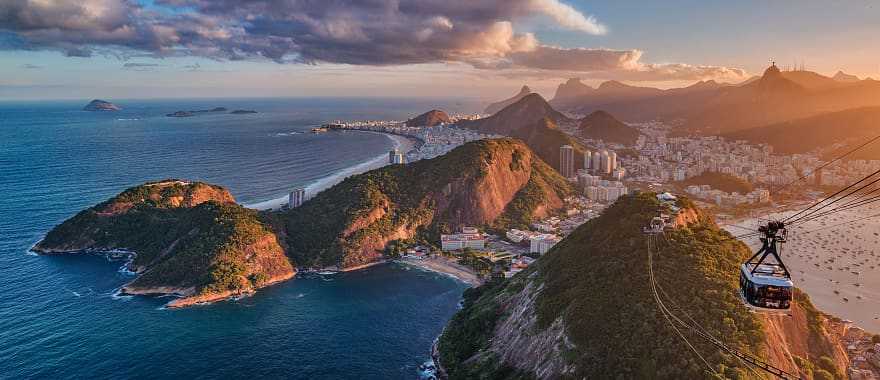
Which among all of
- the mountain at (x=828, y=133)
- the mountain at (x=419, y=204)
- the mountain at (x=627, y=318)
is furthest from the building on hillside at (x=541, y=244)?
the mountain at (x=828, y=133)

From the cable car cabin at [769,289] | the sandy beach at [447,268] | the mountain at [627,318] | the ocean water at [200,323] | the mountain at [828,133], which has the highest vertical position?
the mountain at [828,133]

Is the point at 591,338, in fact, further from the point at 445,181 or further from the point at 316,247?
the point at 445,181

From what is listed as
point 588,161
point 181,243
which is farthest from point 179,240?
point 588,161

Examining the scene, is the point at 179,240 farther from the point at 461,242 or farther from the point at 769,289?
the point at 769,289

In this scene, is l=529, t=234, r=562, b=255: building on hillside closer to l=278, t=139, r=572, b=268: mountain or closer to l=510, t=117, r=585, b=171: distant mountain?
l=278, t=139, r=572, b=268: mountain

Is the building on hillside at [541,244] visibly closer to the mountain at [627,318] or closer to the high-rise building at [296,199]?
the mountain at [627,318]

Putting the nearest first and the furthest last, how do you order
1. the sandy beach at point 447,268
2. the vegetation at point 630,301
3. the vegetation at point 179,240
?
the vegetation at point 630,301
the vegetation at point 179,240
the sandy beach at point 447,268

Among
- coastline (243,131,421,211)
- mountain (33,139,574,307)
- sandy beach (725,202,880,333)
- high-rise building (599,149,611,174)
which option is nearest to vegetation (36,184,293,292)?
mountain (33,139,574,307)
